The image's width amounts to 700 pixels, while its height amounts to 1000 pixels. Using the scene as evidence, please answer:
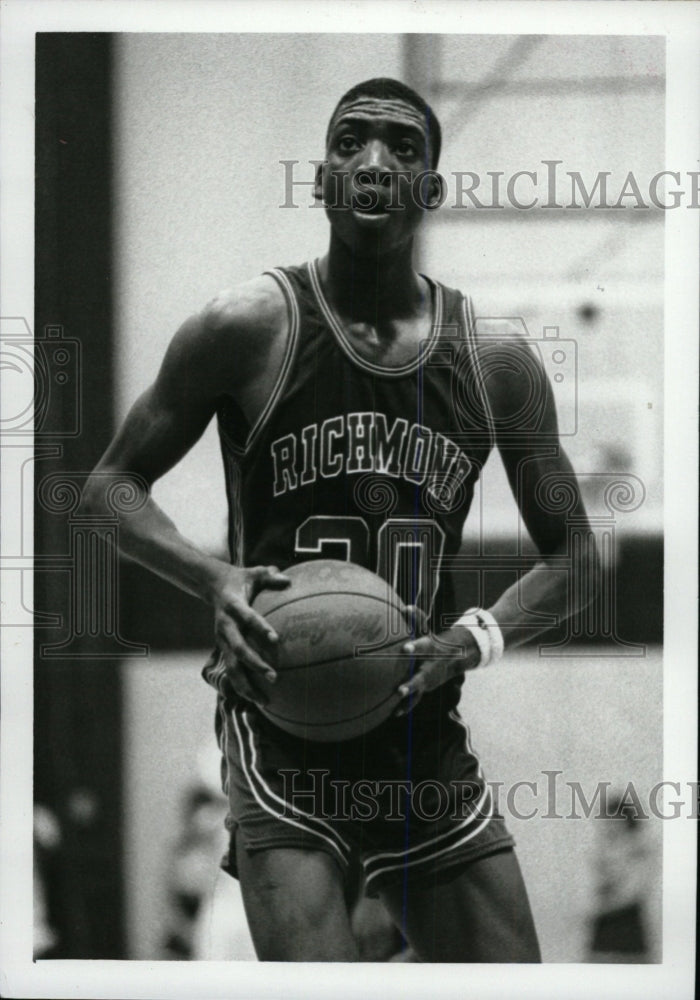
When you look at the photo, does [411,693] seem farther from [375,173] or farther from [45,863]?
[375,173]

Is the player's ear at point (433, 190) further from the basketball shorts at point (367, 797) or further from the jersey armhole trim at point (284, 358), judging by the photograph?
the basketball shorts at point (367, 797)

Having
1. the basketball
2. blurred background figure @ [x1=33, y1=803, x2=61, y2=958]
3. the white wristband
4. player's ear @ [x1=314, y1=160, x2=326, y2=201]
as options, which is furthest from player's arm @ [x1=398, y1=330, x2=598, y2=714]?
blurred background figure @ [x1=33, y1=803, x2=61, y2=958]

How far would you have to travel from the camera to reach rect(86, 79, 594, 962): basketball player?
5.65 feet

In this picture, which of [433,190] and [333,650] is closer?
[333,650]

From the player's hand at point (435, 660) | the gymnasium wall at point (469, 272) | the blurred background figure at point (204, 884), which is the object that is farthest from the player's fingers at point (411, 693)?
the blurred background figure at point (204, 884)

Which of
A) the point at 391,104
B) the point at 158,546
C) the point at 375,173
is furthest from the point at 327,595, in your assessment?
the point at 391,104

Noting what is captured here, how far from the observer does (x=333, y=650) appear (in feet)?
5.35

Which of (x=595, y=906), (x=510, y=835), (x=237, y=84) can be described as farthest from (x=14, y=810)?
(x=237, y=84)

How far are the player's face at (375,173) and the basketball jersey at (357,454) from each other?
11 centimetres

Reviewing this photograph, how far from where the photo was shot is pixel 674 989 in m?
1.77

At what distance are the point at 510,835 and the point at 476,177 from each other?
1114mm

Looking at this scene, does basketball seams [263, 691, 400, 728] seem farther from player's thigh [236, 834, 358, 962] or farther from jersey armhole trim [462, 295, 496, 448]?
jersey armhole trim [462, 295, 496, 448]

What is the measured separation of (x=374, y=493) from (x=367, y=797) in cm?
51

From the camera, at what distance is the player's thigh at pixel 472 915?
1725 millimetres
